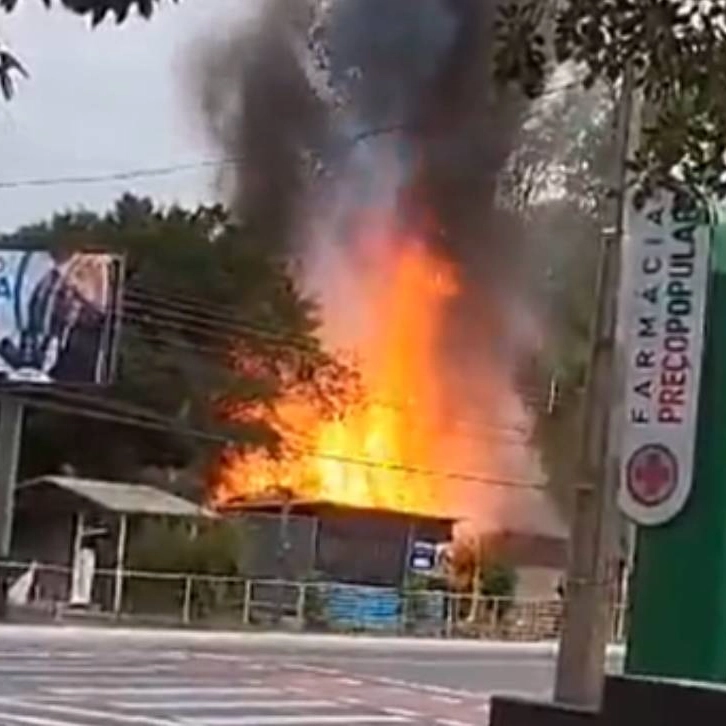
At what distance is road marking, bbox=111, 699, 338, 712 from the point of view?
57.7ft

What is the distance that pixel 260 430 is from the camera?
4241 centimetres

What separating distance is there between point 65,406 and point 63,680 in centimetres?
2069

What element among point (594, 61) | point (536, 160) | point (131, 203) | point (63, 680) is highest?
point (131, 203)

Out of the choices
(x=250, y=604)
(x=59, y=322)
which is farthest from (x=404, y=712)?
(x=250, y=604)

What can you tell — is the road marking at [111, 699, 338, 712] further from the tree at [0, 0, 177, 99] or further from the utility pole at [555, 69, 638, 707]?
the tree at [0, 0, 177, 99]

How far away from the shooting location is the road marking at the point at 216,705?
17.6m

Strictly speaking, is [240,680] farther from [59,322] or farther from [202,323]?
[202,323]

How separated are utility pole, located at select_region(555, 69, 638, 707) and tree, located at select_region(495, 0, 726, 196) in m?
5.28

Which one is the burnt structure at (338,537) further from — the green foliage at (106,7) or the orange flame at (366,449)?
the green foliage at (106,7)

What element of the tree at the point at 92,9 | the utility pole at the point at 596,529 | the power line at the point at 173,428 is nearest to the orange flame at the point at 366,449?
the power line at the point at 173,428

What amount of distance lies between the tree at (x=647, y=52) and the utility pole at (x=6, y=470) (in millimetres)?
27627

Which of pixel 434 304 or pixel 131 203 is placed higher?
pixel 131 203

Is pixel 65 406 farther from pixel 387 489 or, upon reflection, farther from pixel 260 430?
pixel 387 489

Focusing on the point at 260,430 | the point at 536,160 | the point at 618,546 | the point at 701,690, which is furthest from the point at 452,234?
the point at 260,430
